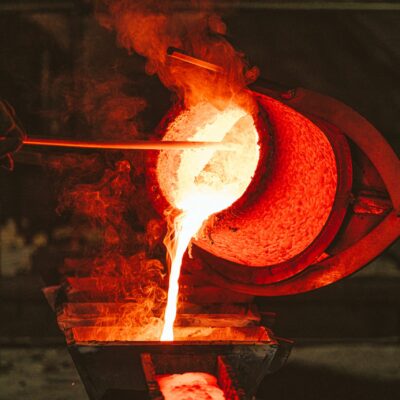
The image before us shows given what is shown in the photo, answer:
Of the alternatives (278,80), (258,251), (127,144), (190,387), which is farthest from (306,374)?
(127,144)

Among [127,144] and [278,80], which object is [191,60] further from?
[278,80]

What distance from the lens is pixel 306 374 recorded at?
383 centimetres

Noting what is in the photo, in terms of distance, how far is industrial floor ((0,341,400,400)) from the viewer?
380cm

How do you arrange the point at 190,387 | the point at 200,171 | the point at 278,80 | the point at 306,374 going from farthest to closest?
the point at 306,374 → the point at 278,80 → the point at 200,171 → the point at 190,387

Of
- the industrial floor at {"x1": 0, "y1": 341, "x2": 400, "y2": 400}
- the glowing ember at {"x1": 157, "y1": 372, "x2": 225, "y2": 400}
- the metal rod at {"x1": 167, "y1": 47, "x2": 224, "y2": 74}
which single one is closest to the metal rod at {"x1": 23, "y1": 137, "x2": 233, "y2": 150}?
the metal rod at {"x1": 167, "y1": 47, "x2": 224, "y2": 74}

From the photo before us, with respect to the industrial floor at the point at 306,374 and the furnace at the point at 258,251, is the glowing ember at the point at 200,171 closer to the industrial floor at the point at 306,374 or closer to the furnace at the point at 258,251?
the furnace at the point at 258,251

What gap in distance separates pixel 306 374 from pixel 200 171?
183cm

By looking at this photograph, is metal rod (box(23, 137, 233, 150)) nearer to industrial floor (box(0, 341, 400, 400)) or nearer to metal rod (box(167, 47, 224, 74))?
metal rod (box(167, 47, 224, 74))

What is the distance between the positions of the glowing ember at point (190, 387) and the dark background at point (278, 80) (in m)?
1.72

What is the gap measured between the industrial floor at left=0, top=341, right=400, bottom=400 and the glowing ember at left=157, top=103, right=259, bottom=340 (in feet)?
4.76

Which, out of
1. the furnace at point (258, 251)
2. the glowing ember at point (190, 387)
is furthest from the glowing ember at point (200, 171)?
the glowing ember at point (190, 387)

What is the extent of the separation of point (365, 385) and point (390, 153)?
229 centimetres

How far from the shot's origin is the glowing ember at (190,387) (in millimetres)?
2059

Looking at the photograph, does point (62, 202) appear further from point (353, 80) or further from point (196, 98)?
point (353, 80)
